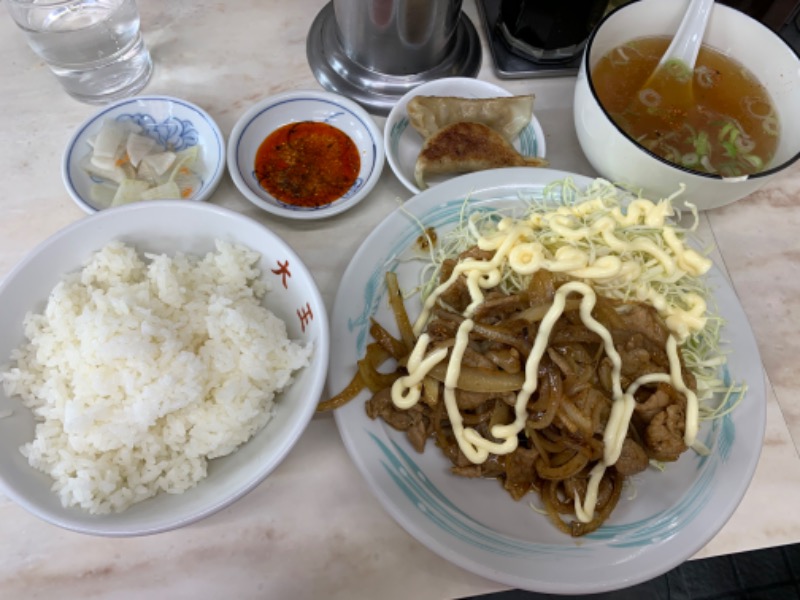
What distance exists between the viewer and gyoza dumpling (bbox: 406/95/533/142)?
1.72 metres

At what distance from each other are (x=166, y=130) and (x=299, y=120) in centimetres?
39

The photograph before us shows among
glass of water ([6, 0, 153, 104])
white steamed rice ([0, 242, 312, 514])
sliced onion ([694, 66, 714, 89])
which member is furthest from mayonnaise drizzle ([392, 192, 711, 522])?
glass of water ([6, 0, 153, 104])

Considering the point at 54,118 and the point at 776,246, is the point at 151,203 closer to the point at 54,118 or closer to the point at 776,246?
the point at 54,118

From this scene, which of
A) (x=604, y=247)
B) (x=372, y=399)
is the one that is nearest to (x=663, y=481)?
(x=604, y=247)

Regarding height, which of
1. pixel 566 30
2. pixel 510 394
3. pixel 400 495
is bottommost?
pixel 400 495

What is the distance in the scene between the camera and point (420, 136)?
1.81 metres

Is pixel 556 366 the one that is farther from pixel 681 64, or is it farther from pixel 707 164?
→ pixel 681 64

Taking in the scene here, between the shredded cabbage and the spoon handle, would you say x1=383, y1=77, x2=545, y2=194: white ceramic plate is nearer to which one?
the shredded cabbage

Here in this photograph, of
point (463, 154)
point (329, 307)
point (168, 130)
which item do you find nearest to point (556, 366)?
point (329, 307)

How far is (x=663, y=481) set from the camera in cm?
131

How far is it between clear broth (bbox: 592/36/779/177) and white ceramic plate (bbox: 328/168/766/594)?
0.48 metres

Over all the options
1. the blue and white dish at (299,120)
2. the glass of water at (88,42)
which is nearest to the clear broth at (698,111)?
the blue and white dish at (299,120)

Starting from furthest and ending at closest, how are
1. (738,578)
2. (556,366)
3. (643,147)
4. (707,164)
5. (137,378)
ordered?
(738,578), (707,164), (643,147), (556,366), (137,378)

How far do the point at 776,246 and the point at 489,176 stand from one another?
96 centimetres
